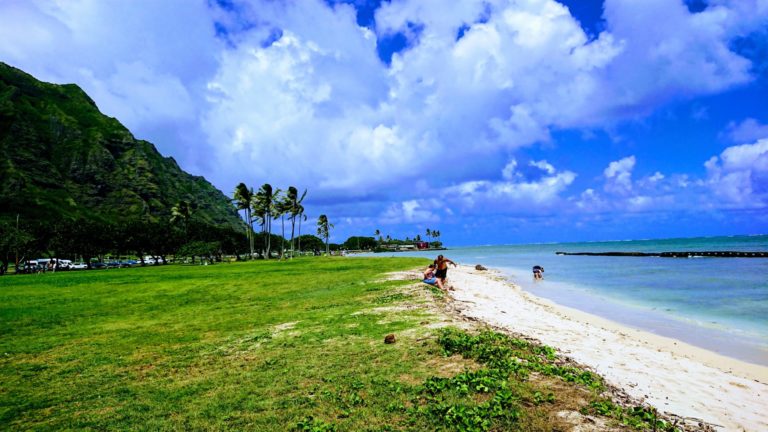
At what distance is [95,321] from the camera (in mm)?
19234

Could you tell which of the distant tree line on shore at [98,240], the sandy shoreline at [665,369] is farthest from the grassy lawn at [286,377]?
the distant tree line on shore at [98,240]

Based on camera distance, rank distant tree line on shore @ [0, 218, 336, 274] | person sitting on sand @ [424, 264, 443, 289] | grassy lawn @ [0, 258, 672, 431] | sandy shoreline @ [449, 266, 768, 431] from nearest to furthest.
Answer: grassy lawn @ [0, 258, 672, 431]
sandy shoreline @ [449, 266, 768, 431]
person sitting on sand @ [424, 264, 443, 289]
distant tree line on shore @ [0, 218, 336, 274]

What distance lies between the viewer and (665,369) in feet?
35.7

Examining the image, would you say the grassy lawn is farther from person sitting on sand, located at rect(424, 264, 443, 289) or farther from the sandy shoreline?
person sitting on sand, located at rect(424, 264, 443, 289)

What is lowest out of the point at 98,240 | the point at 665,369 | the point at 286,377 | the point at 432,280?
the point at 665,369

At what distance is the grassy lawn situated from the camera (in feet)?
24.0

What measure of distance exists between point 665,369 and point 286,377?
31.9 ft

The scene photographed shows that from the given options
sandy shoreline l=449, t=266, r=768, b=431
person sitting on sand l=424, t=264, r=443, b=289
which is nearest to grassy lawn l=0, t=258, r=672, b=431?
sandy shoreline l=449, t=266, r=768, b=431

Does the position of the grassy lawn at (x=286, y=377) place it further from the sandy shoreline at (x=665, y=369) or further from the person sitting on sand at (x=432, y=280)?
the person sitting on sand at (x=432, y=280)

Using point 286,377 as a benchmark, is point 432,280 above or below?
above

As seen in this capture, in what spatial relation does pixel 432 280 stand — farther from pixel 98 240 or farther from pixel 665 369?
pixel 98 240

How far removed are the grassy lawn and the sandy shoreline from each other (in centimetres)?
145

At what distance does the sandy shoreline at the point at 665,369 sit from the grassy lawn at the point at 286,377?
145 cm

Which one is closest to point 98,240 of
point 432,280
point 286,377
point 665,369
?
point 432,280
